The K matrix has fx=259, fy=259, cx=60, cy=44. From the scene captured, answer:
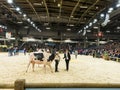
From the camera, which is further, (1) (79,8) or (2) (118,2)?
(1) (79,8)

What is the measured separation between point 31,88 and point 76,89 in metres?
0.60

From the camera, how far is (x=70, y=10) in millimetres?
34219

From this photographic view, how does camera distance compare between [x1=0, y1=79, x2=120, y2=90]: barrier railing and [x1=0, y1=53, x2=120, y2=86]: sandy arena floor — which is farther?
[x1=0, y1=53, x2=120, y2=86]: sandy arena floor

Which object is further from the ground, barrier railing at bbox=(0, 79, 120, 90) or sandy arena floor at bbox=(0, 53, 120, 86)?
barrier railing at bbox=(0, 79, 120, 90)

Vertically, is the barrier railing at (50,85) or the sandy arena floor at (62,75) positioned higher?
the barrier railing at (50,85)

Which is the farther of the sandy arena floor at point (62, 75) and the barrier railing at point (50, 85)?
the sandy arena floor at point (62, 75)

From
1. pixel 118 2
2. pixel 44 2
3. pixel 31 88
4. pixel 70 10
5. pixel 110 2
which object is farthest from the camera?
pixel 70 10

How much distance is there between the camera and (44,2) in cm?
2939

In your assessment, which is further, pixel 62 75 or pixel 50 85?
pixel 62 75

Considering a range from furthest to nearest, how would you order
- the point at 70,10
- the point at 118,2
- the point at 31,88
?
the point at 70,10 → the point at 118,2 → the point at 31,88

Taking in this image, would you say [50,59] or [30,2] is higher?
[30,2]

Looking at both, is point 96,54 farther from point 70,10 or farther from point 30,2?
point 30,2

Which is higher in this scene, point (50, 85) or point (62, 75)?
point (50, 85)

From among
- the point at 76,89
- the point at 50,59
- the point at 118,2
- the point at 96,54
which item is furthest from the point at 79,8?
the point at 76,89
